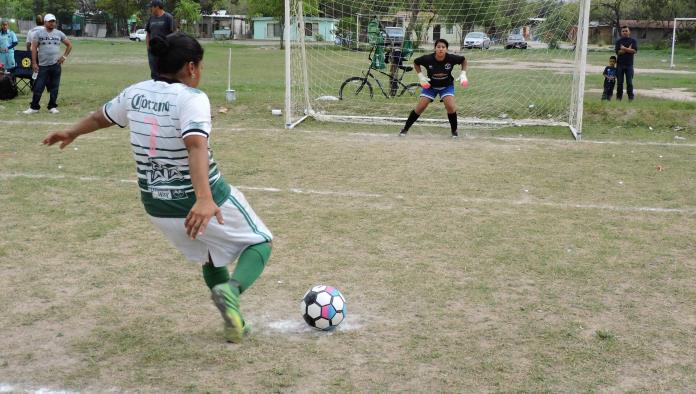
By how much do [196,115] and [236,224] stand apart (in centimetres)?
65

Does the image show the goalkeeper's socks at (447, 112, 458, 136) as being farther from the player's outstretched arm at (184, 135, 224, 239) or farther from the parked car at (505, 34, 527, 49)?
the player's outstretched arm at (184, 135, 224, 239)

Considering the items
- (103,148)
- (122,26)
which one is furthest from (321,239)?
(122,26)

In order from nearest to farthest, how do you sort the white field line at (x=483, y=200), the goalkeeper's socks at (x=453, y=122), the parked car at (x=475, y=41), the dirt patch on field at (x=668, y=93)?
the white field line at (x=483, y=200) < the goalkeeper's socks at (x=453, y=122) < the parked car at (x=475, y=41) < the dirt patch on field at (x=668, y=93)

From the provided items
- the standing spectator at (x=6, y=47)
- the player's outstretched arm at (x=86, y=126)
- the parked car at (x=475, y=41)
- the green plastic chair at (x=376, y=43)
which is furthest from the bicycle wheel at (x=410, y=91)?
the player's outstretched arm at (x=86, y=126)

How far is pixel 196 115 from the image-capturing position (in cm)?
356

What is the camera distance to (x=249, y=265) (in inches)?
157

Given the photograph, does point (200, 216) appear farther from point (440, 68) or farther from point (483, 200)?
point (440, 68)

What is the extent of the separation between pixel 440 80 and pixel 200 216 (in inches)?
378

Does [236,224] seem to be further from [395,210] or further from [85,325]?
[395,210]

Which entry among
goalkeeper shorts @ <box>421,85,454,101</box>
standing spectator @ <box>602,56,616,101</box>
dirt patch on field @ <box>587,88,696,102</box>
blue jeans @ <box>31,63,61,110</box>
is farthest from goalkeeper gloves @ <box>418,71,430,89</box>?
dirt patch on field @ <box>587,88,696,102</box>

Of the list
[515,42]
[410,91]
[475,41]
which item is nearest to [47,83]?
[410,91]

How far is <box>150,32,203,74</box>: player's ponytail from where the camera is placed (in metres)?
3.73

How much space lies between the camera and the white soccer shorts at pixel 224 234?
387 centimetres

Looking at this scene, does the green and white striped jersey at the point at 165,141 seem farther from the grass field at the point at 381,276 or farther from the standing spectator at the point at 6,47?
the standing spectator at the point at 6,47
